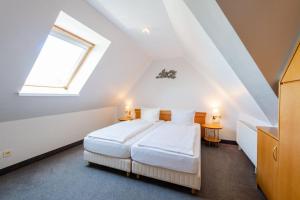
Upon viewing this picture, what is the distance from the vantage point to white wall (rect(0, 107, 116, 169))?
2206 mm

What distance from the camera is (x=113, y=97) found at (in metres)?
4.19

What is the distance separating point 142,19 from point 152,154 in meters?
1.99

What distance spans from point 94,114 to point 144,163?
2.46 meters

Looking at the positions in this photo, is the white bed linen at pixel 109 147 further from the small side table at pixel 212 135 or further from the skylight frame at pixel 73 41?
the small side table at pixel 212 135

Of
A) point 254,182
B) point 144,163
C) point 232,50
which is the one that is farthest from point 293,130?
point 144,163

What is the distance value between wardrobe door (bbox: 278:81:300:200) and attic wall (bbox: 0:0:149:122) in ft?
7.71

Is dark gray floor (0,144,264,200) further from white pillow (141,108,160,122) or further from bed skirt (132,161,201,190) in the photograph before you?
white pillow (141,108,160,122)

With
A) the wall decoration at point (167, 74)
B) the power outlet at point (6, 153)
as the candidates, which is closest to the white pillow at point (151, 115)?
the wall decoration at point (167, 74)

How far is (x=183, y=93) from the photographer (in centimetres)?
398

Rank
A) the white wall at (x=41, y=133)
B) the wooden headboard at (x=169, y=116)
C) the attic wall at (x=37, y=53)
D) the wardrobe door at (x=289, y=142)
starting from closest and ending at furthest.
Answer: the wardrobe door at (x=289, y=142) < the attic wall at (x=37, y=53) < the white wall at (x=41, y=133) < the wooden headboard at (x=169, y=116)

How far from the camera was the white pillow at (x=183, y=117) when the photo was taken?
353cm

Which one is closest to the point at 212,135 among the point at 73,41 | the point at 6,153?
the point at 73,41

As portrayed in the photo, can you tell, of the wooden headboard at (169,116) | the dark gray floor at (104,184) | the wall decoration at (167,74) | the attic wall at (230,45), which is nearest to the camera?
the attic wall at (230,45)

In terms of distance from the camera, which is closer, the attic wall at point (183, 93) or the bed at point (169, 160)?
the bed at point (169, 160)
